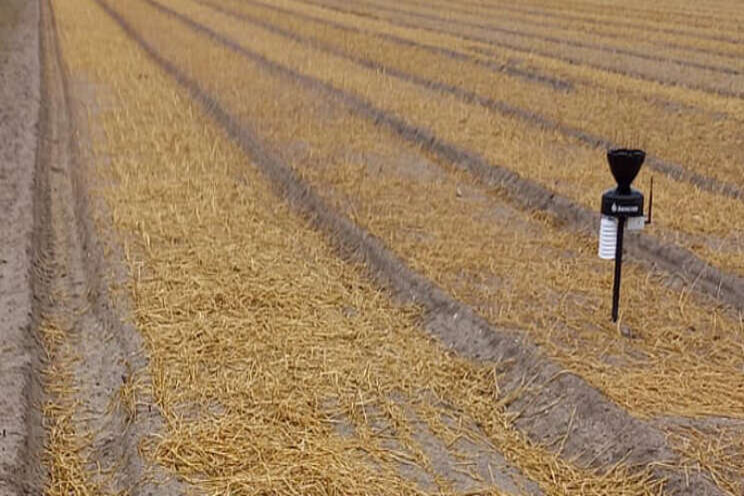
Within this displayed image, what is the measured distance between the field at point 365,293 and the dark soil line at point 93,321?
0.06 feet

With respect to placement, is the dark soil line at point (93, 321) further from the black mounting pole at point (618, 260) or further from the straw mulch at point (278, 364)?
the black mounting pole at point (618, 260)

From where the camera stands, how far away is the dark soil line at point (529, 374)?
14.8 ft

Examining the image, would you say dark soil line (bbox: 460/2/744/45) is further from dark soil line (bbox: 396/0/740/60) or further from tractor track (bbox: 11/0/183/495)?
tractor track (bbox: 11/0/183/495)

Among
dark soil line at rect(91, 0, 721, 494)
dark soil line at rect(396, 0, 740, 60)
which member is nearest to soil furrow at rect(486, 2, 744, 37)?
dark soil line at rect(396, 0, 740, 60)

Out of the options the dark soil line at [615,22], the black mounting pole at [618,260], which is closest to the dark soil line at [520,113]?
the black mounting pole at [618,260]

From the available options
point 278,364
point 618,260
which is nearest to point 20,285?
point 278,364

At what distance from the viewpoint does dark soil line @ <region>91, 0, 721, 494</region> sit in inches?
178

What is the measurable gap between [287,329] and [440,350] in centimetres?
91

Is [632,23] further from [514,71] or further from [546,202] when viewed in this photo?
[546,202]

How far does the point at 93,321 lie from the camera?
6.11 m

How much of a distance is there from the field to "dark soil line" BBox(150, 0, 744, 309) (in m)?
0.03

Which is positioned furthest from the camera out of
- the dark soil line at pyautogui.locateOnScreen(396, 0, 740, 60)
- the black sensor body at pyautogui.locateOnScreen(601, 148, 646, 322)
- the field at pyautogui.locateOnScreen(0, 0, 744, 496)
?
the dark soil line at pyautogui.locateOnScreen(396, 0, 740, 60)

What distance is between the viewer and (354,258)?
23.5ft

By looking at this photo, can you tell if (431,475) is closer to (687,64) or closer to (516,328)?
(516,328)
